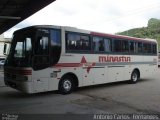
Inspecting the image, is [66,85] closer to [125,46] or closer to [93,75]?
[93,75]

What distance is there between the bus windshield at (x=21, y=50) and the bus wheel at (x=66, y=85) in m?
1.88

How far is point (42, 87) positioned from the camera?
35.7 ft

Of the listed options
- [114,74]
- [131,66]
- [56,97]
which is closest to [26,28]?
[56,97]

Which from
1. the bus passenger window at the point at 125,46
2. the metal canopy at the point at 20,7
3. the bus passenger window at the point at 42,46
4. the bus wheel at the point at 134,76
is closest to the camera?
the bus passenger window at the point at 42,46

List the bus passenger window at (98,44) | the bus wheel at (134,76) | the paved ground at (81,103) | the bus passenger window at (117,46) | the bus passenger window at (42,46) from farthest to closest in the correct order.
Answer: the bus wheel at (134,76)
the bus passenger window at (117,46)
the bus passenger window at (98,44)
the bus passenger window at (42,46)
the paved ground at (81,103)

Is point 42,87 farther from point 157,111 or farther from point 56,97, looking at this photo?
point 157,111

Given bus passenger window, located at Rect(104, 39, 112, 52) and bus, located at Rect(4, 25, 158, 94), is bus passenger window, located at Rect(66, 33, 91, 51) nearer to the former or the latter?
bus, located at Rect(4, 25, 158, 94)

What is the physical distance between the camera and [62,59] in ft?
38.0

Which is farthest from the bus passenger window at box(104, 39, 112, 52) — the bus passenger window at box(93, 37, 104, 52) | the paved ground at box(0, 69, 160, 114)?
the paved ground at box(0, 69, 160, 114)

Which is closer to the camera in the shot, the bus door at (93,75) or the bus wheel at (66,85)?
the bus wheel at (66,85)

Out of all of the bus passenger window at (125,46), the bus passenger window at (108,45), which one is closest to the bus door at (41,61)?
the bus passenger window at (108,45)

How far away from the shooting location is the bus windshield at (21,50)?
10.7 metres

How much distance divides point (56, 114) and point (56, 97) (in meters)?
3.02

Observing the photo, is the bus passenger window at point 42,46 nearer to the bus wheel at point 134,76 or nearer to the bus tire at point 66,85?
the bus tire at point 66,85
